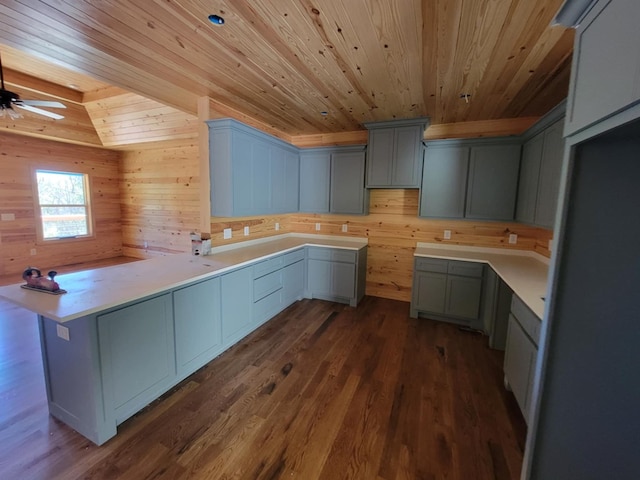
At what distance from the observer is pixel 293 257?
3.84 m

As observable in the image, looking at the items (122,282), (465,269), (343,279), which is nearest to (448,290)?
(465,269)

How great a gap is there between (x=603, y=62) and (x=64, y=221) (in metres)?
7.82

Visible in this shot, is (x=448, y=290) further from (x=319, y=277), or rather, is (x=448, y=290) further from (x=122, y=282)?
(x=122, y=282)

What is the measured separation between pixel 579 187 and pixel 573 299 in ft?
1.46

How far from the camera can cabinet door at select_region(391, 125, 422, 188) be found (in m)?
3.49

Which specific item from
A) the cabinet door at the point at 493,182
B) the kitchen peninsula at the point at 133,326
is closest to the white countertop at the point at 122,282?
the kitchen peninsula at the point at 133,326

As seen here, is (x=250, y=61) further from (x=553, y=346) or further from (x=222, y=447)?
(x=222, y=447)

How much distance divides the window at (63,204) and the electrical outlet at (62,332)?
203 inches

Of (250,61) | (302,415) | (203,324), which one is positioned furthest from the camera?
(203,324)

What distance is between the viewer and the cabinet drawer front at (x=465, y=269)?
320 centimetres

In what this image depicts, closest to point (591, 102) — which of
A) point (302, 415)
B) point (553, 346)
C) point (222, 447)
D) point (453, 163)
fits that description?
point (553, 346)

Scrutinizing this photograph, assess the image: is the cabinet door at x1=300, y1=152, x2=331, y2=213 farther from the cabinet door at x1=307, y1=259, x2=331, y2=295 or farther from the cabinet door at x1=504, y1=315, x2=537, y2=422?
the cabinet door at x1=504, y1=315, x2=537, y2=422

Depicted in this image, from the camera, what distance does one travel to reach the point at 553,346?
1133 millimetres

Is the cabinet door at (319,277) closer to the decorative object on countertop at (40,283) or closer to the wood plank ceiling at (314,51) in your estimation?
the wood plank ceiling at (314,51)
